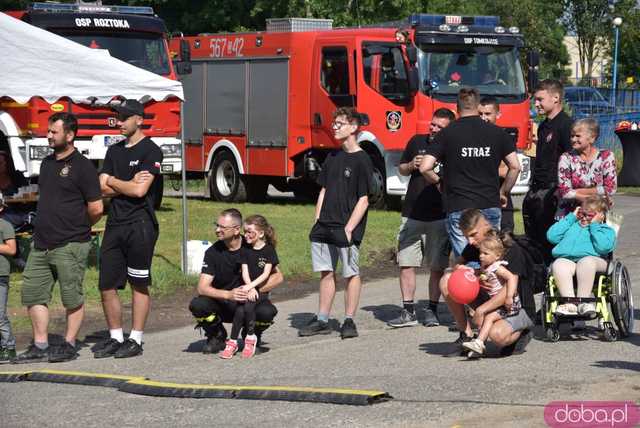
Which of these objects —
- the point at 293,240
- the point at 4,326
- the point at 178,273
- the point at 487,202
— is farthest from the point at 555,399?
the point at 293,240

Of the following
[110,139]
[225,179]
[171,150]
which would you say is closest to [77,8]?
[110,139]

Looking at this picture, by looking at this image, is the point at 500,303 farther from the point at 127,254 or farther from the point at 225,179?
the point at 225,179

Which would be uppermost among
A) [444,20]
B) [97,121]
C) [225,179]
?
[444,20]

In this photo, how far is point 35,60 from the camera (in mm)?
13141

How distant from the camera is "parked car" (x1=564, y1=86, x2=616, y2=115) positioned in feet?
129

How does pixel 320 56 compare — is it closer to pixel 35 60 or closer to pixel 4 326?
pixel 35 60

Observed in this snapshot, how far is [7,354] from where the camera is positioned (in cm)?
965

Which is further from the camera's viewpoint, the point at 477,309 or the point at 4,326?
the point at 4,326

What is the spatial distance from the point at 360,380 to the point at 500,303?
1300 mm

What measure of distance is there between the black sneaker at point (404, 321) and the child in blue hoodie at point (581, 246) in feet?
5.13

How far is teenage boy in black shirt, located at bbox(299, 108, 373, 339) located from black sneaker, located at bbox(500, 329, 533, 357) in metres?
1.61

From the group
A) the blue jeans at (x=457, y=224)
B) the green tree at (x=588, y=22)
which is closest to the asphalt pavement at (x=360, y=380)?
the blue jeans at (x=457, y=224)

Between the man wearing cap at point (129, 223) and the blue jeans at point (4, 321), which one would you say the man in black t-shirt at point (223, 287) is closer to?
the man wearing cap at point (129, 223)

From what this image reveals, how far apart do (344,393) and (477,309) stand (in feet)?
5.56
